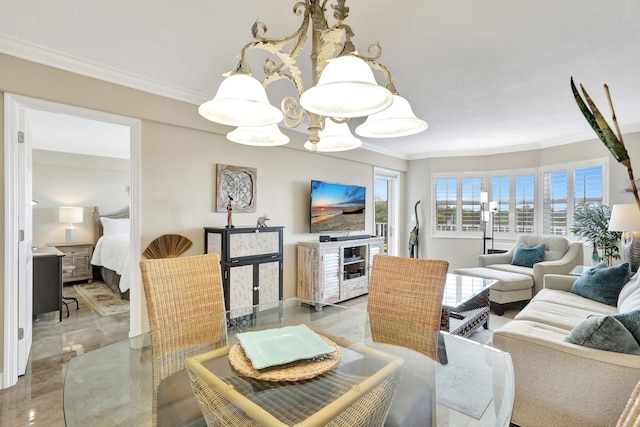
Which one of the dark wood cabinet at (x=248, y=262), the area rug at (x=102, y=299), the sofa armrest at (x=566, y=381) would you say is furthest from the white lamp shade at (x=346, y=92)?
the area rug at (x=102, y=299)

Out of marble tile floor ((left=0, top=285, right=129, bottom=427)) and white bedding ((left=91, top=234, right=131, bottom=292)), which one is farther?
Result: white bedding ((left=91, top=234, right=131, bottom=292))

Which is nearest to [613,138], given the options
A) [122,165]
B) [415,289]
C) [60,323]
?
[415,289]

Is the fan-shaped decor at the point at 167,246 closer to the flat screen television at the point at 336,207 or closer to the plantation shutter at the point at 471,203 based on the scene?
the flat screen television at the point at 336,207

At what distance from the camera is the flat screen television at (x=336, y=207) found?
4512 mm

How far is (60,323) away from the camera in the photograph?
3.60 meters

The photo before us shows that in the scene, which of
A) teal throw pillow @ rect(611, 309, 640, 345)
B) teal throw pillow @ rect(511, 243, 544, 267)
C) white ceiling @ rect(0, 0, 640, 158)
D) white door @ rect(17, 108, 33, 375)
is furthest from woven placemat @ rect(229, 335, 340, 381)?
teal throw pillow @ rect(511, 243, 544, 267)

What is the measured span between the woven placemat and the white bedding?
3.79 m

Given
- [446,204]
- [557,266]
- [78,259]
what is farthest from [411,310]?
[78,259]

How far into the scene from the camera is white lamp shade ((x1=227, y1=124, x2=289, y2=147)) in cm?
171

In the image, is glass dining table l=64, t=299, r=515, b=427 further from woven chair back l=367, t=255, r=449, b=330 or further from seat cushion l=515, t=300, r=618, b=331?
seat cushion l=515, t=300, r=618, b=331

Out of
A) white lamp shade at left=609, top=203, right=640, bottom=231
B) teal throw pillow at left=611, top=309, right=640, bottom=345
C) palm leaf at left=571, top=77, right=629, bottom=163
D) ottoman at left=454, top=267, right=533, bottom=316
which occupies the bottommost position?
ottoman at left=454, top=267, right=533, bottom=316

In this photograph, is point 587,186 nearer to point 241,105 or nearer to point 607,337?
point 607,337

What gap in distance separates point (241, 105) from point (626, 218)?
3.83m

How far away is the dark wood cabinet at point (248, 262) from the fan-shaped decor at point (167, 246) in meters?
0.29
